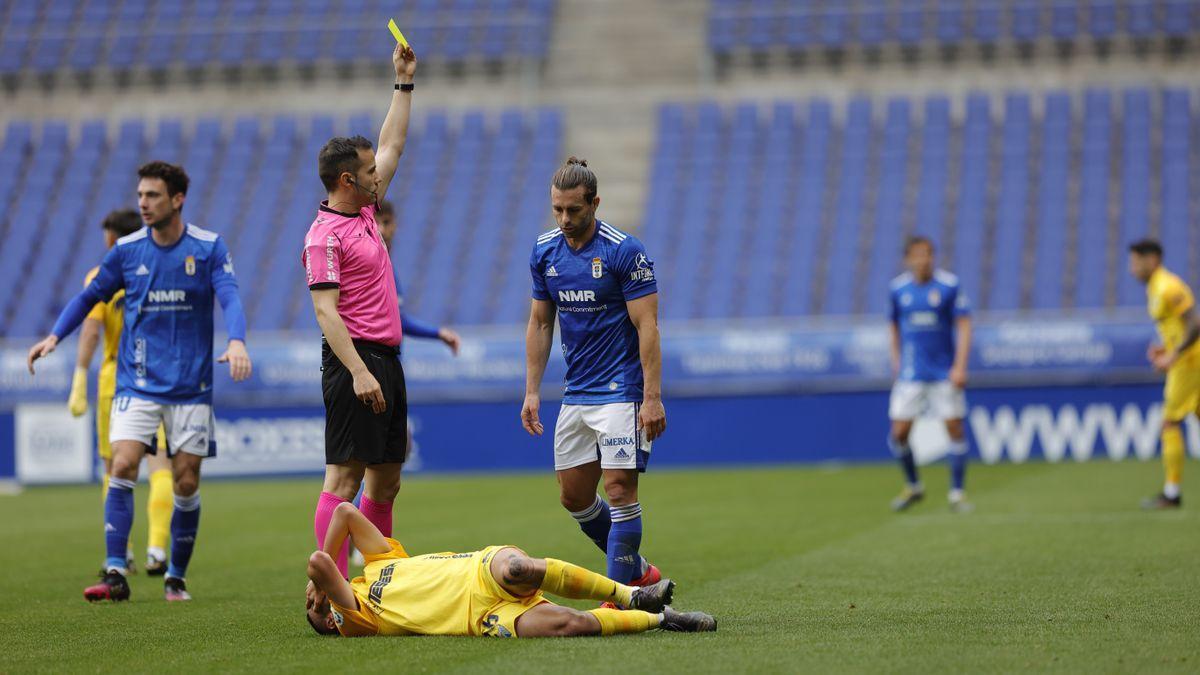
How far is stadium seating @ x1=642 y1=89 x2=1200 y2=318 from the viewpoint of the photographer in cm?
2534

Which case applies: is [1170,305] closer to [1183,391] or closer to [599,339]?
[1183,391]

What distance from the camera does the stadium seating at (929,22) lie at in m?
29.0

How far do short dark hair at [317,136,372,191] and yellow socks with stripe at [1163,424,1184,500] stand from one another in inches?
334

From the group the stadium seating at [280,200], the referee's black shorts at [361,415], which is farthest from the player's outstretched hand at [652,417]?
the stadium seating at [280,200]

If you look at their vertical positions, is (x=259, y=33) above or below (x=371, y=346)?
above

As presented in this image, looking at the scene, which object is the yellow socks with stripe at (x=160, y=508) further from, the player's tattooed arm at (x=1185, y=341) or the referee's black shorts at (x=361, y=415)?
the player's tattooed arm at (x=1185, y=341)

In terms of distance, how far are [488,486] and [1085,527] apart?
27.8ft

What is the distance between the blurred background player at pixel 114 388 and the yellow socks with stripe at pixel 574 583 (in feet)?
14.9

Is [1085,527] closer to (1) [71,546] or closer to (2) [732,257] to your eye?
(1) [71,546]

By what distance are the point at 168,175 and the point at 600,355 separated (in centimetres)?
288

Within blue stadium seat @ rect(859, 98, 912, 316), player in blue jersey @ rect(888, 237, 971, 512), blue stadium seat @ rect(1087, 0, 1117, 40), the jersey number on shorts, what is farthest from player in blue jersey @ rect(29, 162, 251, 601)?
blue stadium seat @ rect(1087, 0, 1117, 40)

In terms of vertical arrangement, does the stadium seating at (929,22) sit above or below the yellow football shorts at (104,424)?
above

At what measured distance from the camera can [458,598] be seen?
258 inches

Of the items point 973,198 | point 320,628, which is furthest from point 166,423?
point 973,198
